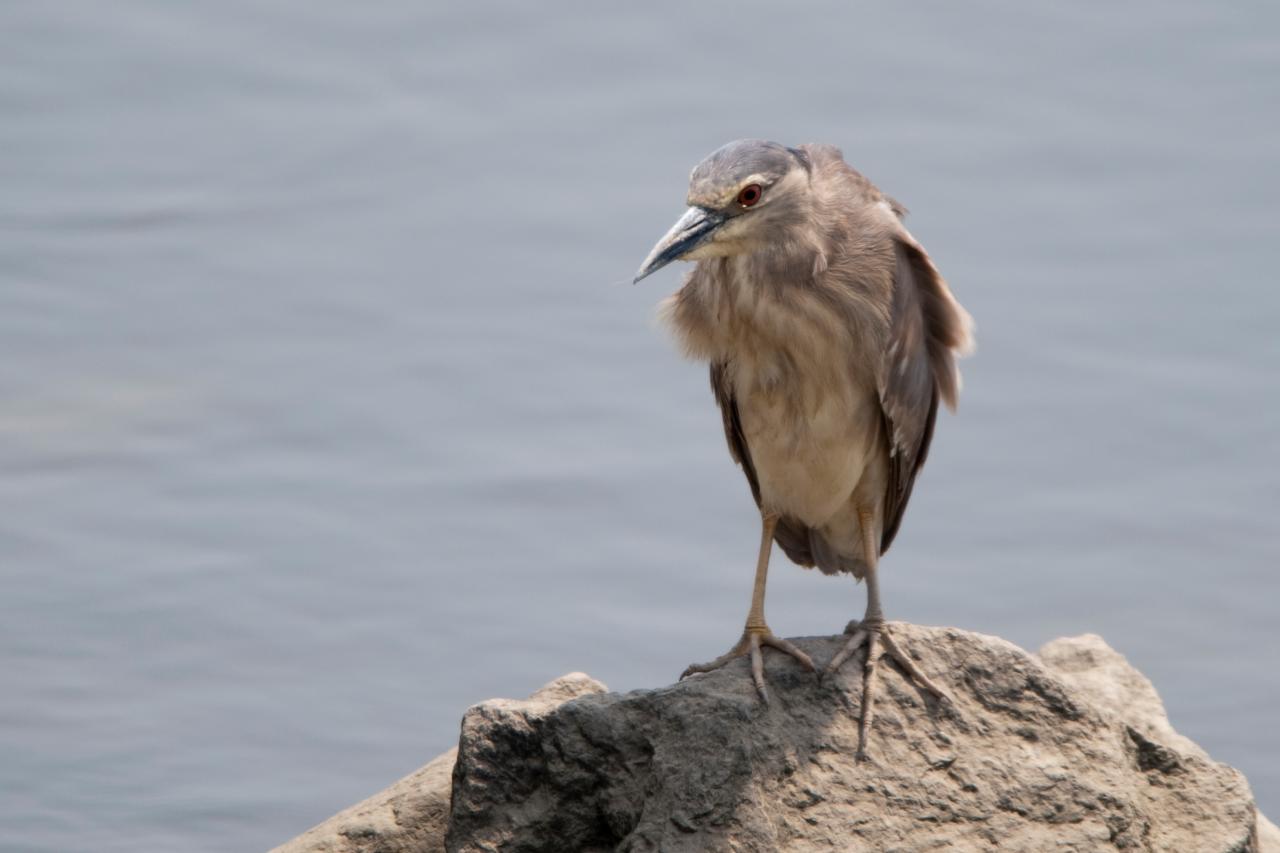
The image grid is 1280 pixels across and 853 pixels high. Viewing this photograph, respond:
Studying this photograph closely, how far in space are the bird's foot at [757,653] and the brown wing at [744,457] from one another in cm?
65

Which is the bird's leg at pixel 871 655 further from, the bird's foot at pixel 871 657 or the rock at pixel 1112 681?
the rock at pixel 1112 681

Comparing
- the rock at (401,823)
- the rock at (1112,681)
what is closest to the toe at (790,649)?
the rock at (401,823)

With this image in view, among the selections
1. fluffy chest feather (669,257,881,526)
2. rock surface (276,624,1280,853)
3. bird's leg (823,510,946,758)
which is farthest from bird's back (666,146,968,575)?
rock surface (276,624,1280,853)

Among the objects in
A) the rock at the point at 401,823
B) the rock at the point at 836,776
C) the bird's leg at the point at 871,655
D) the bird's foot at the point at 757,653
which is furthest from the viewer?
the rock at the point at 401,823

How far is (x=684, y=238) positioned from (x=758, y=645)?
1026mm

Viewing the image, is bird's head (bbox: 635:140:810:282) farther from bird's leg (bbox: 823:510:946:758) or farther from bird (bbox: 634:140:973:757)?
bird's leg (bbox: 823:510:946:758)

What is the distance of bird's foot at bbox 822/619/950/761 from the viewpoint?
15.5 feet

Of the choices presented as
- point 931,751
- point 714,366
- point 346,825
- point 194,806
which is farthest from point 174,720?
point 931,751

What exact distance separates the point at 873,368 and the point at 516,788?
1.49m

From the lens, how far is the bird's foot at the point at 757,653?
482 cm

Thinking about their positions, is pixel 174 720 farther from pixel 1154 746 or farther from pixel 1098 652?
pixel 1154 746

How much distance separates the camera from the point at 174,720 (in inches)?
295

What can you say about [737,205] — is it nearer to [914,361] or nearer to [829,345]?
[829,345]

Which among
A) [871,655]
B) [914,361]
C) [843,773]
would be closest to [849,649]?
[871,655]
